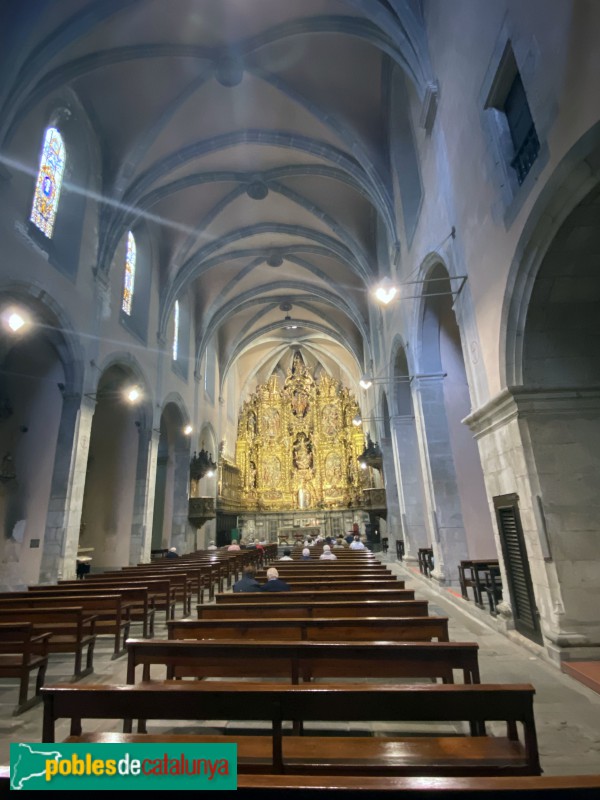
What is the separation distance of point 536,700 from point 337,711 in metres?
2.58

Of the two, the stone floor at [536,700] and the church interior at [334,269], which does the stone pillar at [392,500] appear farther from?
the stone floor at [536,700]

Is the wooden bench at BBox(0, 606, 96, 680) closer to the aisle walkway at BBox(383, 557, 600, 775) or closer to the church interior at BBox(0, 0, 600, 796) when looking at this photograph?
the church interior at BBox(0, 0, 600, 796)

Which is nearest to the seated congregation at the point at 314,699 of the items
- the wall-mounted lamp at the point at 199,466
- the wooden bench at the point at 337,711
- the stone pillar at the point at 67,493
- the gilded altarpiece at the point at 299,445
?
the wooden bench at the point at 337,711

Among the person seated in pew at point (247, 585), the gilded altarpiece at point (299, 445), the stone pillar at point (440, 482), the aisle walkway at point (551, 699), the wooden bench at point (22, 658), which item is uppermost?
the gilded altarpiece at point (299, 445)

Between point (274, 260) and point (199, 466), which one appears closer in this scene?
point (199, 466)

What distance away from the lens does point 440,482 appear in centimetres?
900

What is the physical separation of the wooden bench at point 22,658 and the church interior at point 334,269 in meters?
0.13

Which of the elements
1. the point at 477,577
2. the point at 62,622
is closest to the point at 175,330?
the point at 62,622

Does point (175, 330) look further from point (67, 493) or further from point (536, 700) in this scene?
point (536, 700)

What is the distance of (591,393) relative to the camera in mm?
4801

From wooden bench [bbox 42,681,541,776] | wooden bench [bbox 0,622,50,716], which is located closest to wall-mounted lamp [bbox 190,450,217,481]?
wooden bench [bbox 0,622,50,716]

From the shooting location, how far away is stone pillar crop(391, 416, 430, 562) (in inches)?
480

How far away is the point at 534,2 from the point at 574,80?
4.07ft

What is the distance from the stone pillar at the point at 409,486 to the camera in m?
12.2
